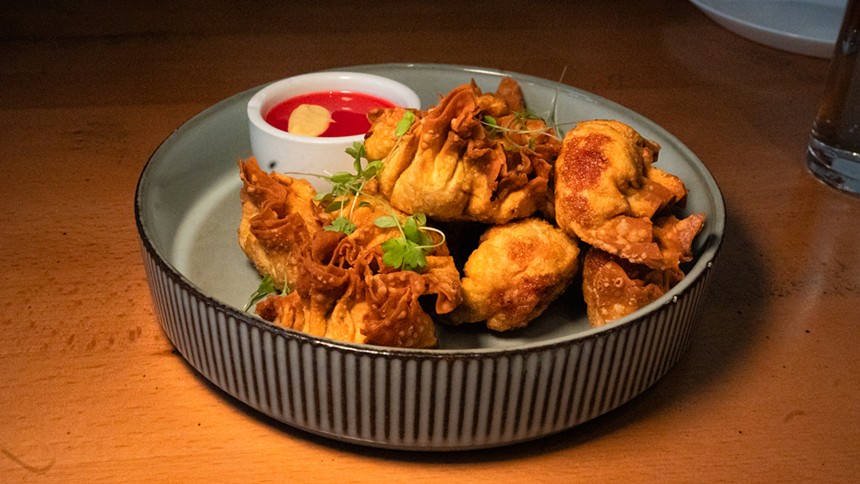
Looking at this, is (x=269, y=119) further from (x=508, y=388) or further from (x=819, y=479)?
(x=819, y=479)

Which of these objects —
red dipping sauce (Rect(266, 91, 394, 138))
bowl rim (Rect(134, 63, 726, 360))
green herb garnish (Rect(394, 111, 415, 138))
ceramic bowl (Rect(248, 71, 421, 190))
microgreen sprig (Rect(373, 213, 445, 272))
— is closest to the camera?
bowl rim (Rect(134, 63, 726, 360))

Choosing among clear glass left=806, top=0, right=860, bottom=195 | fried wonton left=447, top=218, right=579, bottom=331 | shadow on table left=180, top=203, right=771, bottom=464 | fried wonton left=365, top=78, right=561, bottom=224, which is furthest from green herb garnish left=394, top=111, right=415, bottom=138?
clear glass left=806, top=0, right=860, bottom=195

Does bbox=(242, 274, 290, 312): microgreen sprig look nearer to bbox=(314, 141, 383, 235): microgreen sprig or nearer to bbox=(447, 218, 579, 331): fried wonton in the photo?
bbox=(314, 141, 383, 235): microgreen sprig

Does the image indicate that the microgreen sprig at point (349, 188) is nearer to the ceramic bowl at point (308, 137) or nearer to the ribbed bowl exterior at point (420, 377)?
Answer: the ceramic bowl at point (308, 137)

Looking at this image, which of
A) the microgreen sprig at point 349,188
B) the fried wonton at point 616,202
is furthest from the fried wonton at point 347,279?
the fried wonton at point 616,202

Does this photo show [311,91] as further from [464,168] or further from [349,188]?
[464,168]

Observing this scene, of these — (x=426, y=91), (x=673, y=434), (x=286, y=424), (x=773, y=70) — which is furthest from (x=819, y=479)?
(x=773, y=70)
